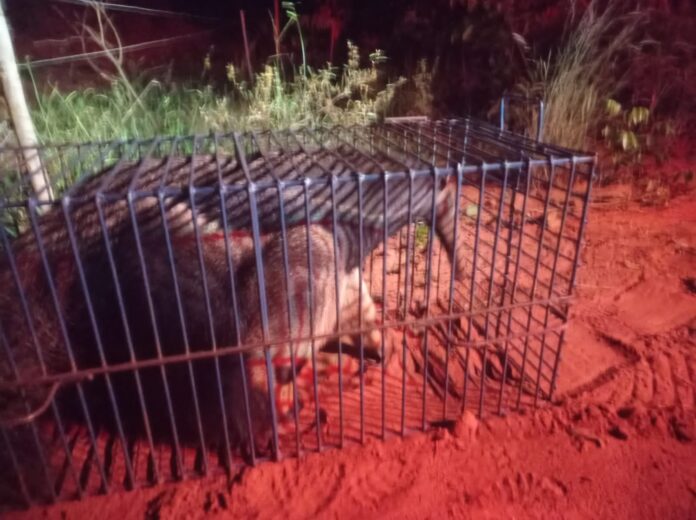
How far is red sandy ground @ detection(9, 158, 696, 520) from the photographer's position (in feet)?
6.70

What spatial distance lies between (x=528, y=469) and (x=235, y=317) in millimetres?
1376

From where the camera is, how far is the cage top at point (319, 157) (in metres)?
2.10

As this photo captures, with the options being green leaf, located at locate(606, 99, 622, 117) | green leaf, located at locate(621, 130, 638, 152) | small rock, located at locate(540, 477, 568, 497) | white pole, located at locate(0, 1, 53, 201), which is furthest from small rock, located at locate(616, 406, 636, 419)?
green leaf, located at locate(606, 99, 622, 117)

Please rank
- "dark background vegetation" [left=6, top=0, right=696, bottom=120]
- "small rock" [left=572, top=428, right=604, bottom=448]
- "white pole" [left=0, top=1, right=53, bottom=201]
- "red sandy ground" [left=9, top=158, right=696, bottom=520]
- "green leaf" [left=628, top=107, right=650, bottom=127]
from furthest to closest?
"dark background vegetation" [left=6, top=0, right=696, bottom=120], "green leaf" [left=628, top=107, right=650, bottom=127], "white pole" [left=0, top=1, right=53, bottom=201], "small rock" [left=572, top=428, right=604, bottom=448], "red sandy ground" [left=9, top=158, right=696, bottom=520]

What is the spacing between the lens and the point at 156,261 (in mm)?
2387

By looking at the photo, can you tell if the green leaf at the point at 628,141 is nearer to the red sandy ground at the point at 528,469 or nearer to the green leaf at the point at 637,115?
the green leaf at the point at 637,115

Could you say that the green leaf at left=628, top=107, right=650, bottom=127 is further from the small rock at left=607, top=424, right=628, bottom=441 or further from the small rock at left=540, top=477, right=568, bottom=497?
the small rock at left=540, top=477, right=568, bottom=497

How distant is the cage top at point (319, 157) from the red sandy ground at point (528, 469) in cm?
121

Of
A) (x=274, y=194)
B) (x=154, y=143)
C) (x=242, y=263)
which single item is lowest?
(x=242, y=263)

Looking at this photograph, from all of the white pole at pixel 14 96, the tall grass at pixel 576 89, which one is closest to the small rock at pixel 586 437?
the white pole at pixel 14 96

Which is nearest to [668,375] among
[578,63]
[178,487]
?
[178,487]

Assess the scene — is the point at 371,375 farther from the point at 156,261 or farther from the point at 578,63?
the point at 578,63

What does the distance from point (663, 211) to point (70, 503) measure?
508 centimetres

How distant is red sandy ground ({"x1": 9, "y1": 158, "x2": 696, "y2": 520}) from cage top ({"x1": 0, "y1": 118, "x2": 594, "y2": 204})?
1.21 metres
